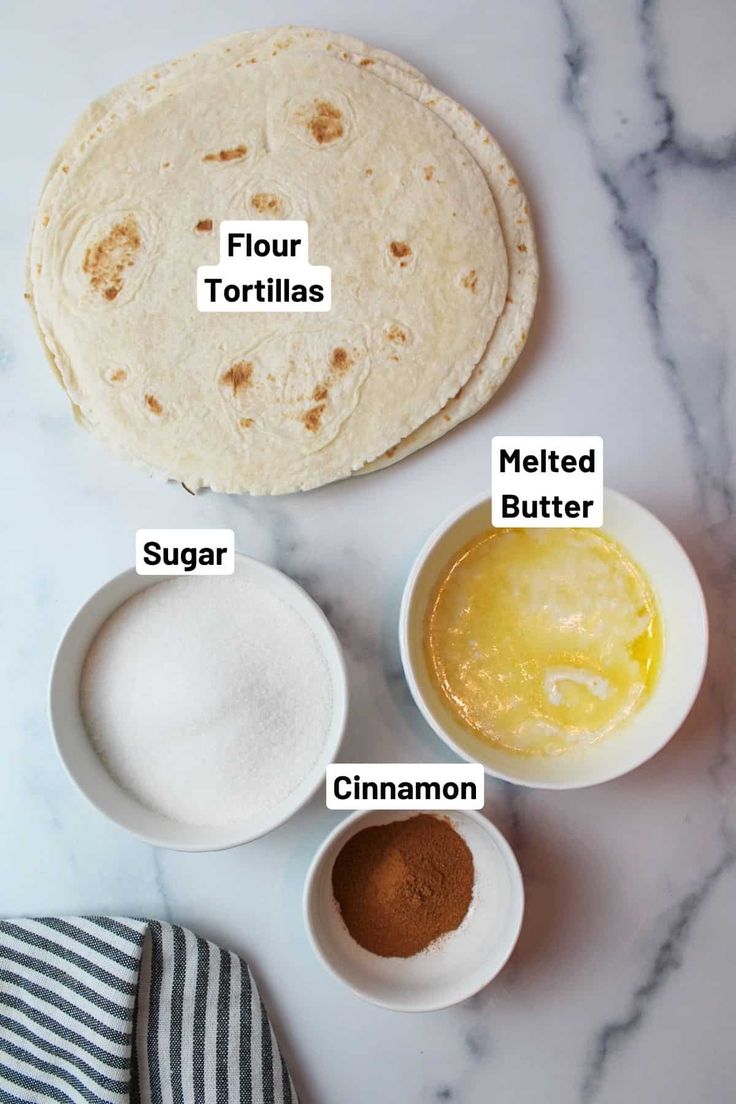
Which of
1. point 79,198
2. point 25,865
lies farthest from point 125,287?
point 25,865

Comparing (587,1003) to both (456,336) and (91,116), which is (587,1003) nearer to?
(456,336)

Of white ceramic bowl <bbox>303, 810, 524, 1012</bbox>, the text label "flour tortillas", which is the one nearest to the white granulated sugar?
white ceramic bowl <bbox>303, 810, 524, 1012</bbox>

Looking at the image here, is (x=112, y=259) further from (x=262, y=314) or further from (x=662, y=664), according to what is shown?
(x=662, y=664)

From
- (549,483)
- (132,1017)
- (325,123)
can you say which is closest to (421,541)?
(549,483)

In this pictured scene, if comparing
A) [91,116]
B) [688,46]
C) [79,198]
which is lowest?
[79,198]

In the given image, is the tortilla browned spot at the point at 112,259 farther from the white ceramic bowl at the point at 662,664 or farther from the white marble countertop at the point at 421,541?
the white ceramic bowl at the point at 662,664

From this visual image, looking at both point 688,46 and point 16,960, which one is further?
point 688,46

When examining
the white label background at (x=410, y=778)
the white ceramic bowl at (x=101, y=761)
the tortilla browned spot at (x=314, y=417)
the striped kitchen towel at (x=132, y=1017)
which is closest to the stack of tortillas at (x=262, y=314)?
the tortilla browned spot at (x=314, y=417)
